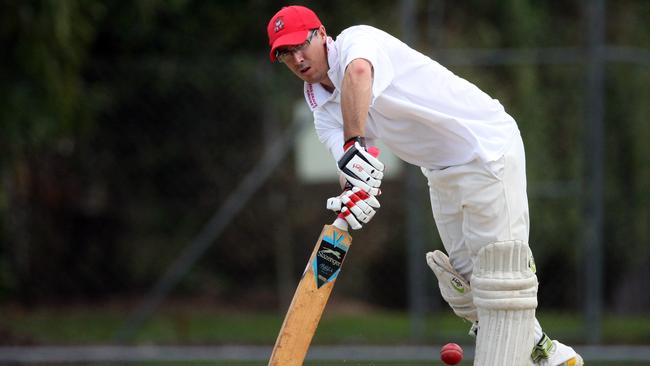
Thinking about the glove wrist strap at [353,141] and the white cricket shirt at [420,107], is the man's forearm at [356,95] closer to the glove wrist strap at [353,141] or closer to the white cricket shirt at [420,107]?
the glove wrist strap at [353,141]

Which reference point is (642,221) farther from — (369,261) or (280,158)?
(280,158)

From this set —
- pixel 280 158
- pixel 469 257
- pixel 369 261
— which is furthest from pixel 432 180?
pixel 369 261

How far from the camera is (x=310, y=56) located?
15.5 feet

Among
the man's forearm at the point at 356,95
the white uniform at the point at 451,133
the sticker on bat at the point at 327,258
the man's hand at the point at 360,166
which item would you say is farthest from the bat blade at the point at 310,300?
the white uniform at the point at 451,133

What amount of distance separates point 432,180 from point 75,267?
17.5 feet

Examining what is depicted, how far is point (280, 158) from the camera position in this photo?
925 centimetres

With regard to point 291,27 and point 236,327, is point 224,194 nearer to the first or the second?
point 236,327

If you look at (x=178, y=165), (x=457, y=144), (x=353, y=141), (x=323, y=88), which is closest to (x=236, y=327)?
(x=178, y=165)

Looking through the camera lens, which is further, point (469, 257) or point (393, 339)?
point (393, 339)

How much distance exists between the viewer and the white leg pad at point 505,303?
15.6 ft

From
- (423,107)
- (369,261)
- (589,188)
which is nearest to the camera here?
(423,107)

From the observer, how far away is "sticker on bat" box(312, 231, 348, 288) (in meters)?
4.65

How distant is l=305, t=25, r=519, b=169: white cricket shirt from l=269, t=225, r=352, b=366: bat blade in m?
0.54

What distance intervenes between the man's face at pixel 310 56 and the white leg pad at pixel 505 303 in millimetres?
1022
